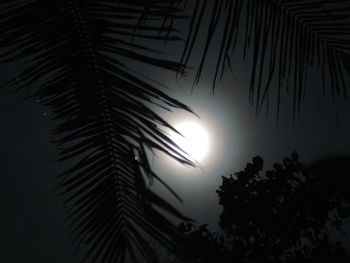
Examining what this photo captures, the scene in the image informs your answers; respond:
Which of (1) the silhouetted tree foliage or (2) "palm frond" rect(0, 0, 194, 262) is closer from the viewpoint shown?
(2) "palm frond" rect(0, 0, 194, 262)

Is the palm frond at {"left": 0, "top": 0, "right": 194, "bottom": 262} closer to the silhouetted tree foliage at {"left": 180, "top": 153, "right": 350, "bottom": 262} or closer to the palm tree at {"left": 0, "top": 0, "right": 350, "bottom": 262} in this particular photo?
the palm tree at {"left": 0, "top": 0, "right": 350, "bottom": 262}

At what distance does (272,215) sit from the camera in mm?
6168

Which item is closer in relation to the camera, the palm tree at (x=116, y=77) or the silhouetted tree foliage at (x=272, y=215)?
the palm tree at (x=116, y=77)

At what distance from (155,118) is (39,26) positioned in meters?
0.36

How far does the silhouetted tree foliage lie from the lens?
618 centimetres

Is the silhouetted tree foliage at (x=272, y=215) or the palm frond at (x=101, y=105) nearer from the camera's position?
the palm frond at (x=101, y=105)

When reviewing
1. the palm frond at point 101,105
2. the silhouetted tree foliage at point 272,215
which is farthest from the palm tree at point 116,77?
the silhouetted tree foliage at point 272,215

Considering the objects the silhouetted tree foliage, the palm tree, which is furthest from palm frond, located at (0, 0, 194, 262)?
the silhouetted tree foliage

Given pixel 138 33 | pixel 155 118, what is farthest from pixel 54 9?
pixel 155 118

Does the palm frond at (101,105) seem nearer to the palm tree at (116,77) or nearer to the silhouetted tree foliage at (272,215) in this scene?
the palm tree at (116,77)

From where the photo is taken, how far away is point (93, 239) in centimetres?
97

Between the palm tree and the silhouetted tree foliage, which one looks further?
the silhouetted tree foliage

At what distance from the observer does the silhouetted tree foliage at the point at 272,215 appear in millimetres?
6184

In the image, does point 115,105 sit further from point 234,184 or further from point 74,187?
point 234,184
